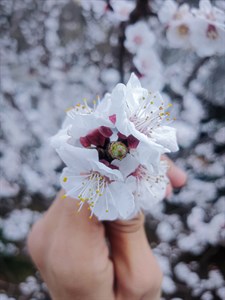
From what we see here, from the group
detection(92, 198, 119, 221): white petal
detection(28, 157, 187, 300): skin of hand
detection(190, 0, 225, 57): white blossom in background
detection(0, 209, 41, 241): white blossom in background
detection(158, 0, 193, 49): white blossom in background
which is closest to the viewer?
detection(92, 198, 119, 221): white petal

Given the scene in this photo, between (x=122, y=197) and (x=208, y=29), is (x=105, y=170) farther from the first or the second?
(x=208, y=29)

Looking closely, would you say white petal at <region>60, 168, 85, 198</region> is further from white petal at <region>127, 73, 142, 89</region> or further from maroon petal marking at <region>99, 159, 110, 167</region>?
white petal at <region>127, 73, 142, 89</region>

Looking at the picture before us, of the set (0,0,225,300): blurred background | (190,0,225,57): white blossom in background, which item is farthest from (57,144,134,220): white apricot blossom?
(0,0,225,300): blurred background

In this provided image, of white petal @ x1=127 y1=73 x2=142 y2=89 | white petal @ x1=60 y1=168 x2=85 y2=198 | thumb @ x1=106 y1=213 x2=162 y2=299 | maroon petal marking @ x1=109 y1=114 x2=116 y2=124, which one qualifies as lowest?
thumb @ x1=106 y1=213 x2=162 y2=299

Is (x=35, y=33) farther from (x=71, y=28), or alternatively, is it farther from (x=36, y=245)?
(x=36, y=245)

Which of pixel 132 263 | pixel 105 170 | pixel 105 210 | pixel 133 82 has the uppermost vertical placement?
pixel 133 82

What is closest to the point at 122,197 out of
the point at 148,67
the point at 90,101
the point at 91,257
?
the point at 91,257

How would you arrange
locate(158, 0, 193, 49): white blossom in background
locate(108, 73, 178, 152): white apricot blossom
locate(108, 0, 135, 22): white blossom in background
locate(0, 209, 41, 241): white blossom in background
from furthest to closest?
locate(0, 209, 41, 241): white blossom in background, locate(108, 0, 135, 22): white blossom in background, locate(158, 0, 193, 49): white blossom in background, locate(108, 73, 178, 152): white apricot blossom
